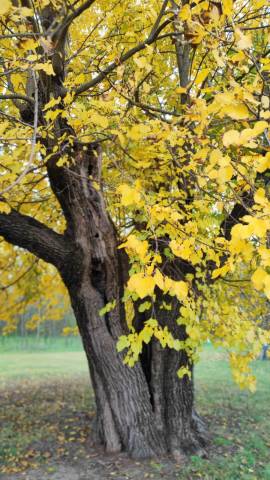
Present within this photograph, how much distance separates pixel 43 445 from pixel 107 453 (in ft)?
3.19

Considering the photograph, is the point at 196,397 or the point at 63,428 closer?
the point at 63,428

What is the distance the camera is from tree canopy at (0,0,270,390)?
2770 mm

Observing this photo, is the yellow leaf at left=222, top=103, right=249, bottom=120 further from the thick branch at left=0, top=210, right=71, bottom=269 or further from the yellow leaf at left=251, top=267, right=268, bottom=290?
the thick branch at left=0, top=210, right=71, bottom=269

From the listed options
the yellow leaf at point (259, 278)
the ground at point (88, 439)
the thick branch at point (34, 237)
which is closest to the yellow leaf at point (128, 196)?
the yellow leaf at point (259, 278)

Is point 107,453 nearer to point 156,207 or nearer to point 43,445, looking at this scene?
point 43,445

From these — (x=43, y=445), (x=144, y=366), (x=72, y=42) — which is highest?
(x=72, y=42)

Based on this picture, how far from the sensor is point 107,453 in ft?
17.2

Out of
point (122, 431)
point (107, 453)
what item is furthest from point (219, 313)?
point (107, 453)

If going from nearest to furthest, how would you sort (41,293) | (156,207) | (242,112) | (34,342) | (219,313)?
(242,112), (156,207), (219,313), (41,293), (34,342)

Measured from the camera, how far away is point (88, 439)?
567 cm

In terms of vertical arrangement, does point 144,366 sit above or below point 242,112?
below

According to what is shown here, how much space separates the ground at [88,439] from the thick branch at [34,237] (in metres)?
2.48

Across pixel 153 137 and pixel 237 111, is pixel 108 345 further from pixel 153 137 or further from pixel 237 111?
pixel 237 111

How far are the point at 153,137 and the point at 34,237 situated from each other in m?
2.47
